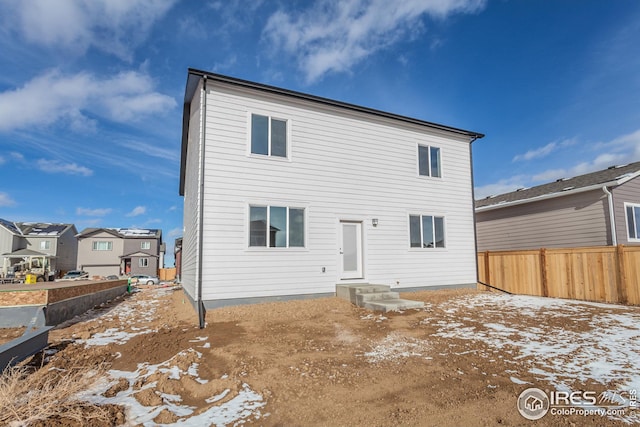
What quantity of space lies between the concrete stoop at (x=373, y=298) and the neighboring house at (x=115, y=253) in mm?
34957

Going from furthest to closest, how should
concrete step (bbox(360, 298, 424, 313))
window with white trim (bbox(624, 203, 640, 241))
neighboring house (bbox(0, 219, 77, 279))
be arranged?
neighboring house (bbox(0, 219, 77, 279)), window with white trim (bbox(624, 203, 640, 241)), concrete step (bbox(360, 298, 424, 313))

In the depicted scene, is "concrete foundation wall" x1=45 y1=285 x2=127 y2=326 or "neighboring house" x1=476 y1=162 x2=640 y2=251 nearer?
"concrete foundation wall" x1=45 y1=285 x2=127 y2=326

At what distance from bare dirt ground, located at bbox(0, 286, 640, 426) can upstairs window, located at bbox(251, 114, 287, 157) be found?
4.58 metres

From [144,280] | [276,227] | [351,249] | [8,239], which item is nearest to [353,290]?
[351,249]

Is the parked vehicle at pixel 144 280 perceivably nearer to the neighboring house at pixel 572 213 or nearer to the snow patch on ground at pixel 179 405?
the neighboring house at pixel 572 213

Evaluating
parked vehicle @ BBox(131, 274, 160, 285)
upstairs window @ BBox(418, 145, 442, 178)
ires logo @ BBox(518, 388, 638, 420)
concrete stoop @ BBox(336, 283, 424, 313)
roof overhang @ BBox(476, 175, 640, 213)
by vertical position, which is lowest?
parked vehicle @ BBox(131, 274, 160, 285)

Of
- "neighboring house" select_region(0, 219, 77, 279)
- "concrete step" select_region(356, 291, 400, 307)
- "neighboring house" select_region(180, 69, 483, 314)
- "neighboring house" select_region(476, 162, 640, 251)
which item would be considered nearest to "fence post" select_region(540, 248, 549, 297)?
"neighboring house" select_region(180, 69, 483, 314)

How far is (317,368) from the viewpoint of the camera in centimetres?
415

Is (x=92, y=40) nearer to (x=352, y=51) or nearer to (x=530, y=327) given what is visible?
(x=352, y=51)

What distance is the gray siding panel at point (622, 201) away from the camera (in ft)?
39.0

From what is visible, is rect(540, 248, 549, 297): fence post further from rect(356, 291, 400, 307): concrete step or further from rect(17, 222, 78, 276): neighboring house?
rect(17, 222, 78, 276): neighboring house

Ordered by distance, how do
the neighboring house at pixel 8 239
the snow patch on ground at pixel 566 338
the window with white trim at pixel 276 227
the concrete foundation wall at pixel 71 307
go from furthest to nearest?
the neighboring house at pixel 8 239
the window with white trim at pixel 276 227
the concrete foundation wall at pixel 71 307
the snow patch on ground at pixel 566 338

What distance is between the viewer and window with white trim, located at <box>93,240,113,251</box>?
37.4 metres

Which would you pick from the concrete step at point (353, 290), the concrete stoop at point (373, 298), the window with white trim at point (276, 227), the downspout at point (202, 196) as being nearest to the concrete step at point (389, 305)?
the concrete stoop at point (373, 298)
